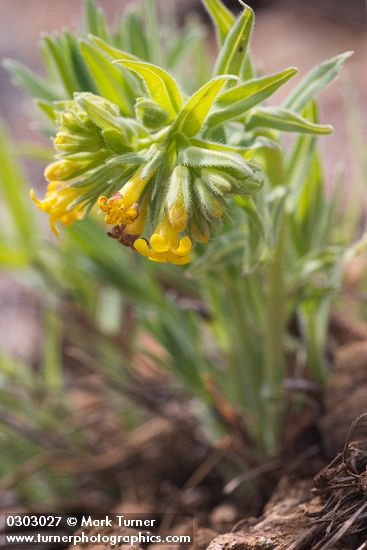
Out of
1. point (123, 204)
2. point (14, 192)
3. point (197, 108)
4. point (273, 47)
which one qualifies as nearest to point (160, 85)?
point (197, 108)

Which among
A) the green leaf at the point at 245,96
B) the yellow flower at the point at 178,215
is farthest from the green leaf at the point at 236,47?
the yellow flower at the point at 178,215

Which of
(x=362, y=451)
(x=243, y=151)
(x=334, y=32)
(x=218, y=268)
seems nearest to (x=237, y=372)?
(x=218, y=268)

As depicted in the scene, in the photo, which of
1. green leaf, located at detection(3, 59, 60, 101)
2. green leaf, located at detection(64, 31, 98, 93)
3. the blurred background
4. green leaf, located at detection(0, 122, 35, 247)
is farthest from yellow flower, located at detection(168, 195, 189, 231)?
the blurred background

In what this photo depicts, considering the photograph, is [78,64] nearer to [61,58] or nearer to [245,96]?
[61,58]

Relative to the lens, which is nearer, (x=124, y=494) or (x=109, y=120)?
(x=109, y=120)

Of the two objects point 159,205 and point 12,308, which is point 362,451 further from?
point 12,308

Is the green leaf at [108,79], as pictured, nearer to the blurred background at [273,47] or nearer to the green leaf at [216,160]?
the green leaf at [216,160]
